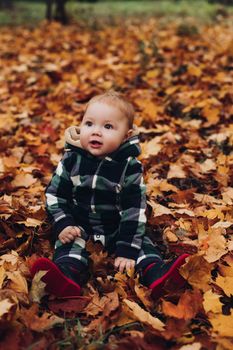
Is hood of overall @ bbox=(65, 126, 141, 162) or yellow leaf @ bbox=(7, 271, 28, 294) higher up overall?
hood of overall @ bbox=(65, 126, 141, 162)

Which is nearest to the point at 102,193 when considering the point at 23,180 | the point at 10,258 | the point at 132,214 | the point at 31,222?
the point at 132,214

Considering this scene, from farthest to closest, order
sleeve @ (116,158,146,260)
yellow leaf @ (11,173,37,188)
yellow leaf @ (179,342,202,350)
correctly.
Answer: yellow leaf @ (11,173,37,188)
sleeve @ (116,158,146,260)
yellow leaf @ (179,342,202,350)

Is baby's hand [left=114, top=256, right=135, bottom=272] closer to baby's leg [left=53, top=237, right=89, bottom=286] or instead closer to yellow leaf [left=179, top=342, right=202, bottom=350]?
baby's leg [left=53, top=237, right=89, bottom=286]

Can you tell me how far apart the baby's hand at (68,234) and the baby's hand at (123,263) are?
25 cm

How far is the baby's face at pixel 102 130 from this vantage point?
2.39m

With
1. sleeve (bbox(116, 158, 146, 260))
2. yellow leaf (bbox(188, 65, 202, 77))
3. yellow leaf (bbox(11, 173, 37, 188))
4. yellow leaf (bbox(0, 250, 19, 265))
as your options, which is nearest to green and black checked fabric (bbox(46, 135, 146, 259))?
sleeve (bbox(116, 158, 146, 260))

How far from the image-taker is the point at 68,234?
2.35m

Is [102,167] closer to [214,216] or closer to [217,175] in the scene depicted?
[214,216]

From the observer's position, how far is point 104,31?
9.98 meters

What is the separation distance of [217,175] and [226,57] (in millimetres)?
3802

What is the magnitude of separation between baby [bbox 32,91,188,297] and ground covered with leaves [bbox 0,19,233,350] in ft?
0.36

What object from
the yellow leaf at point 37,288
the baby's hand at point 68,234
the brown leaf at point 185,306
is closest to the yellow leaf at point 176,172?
the baby's hand at point 68,234

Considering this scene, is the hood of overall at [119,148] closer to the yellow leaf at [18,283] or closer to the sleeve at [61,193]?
the sleeve at [61,193]

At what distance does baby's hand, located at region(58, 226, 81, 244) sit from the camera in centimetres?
235
